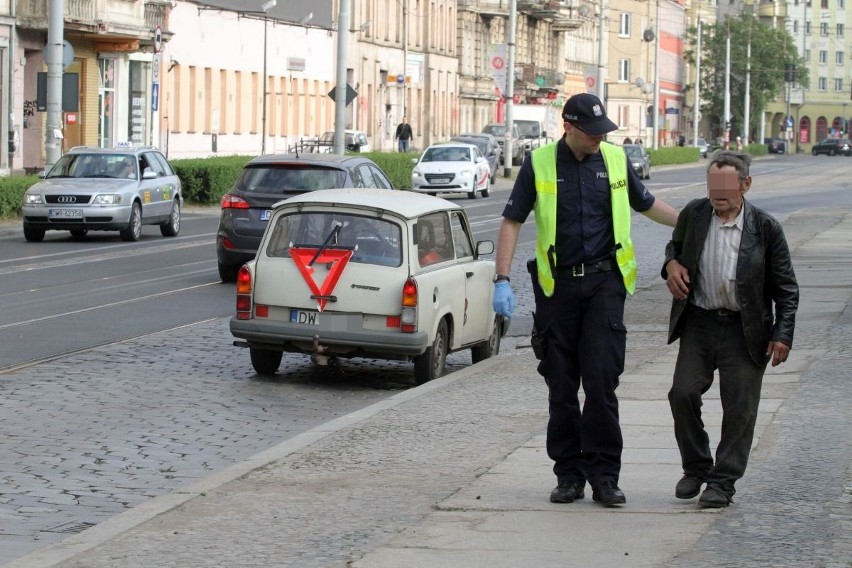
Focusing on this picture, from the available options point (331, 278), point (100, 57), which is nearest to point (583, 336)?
point (331, 278)

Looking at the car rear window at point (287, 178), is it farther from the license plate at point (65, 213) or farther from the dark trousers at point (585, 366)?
the dark trousers at point (585, 366)

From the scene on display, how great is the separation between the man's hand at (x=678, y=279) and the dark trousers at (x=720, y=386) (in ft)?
0.40

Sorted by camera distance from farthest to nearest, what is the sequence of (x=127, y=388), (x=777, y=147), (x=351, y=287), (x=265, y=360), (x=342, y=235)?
(x=777, y=147) < (x=265, y=360) < (x=342, y=235) < (x=351, y=287) < (x=127, y=388)

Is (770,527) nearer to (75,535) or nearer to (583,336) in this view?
(583,336)

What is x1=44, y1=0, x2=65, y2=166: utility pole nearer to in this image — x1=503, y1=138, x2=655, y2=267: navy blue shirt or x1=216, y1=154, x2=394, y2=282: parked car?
x1=216, y1=154, x2=394, y2=282: parked car

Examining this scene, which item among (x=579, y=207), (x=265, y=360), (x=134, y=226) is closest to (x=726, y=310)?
(x=579, y=207)

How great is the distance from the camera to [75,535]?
795 cm

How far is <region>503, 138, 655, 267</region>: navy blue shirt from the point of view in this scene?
8.43 m

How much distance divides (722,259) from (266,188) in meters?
14.8

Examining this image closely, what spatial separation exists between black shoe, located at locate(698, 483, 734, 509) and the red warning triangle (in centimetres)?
623

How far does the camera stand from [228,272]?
23.0 metres

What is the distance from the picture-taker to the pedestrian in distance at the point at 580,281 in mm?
8422

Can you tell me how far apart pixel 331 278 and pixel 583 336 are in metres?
5.79

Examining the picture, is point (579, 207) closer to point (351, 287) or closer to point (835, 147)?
point (351, 287)
